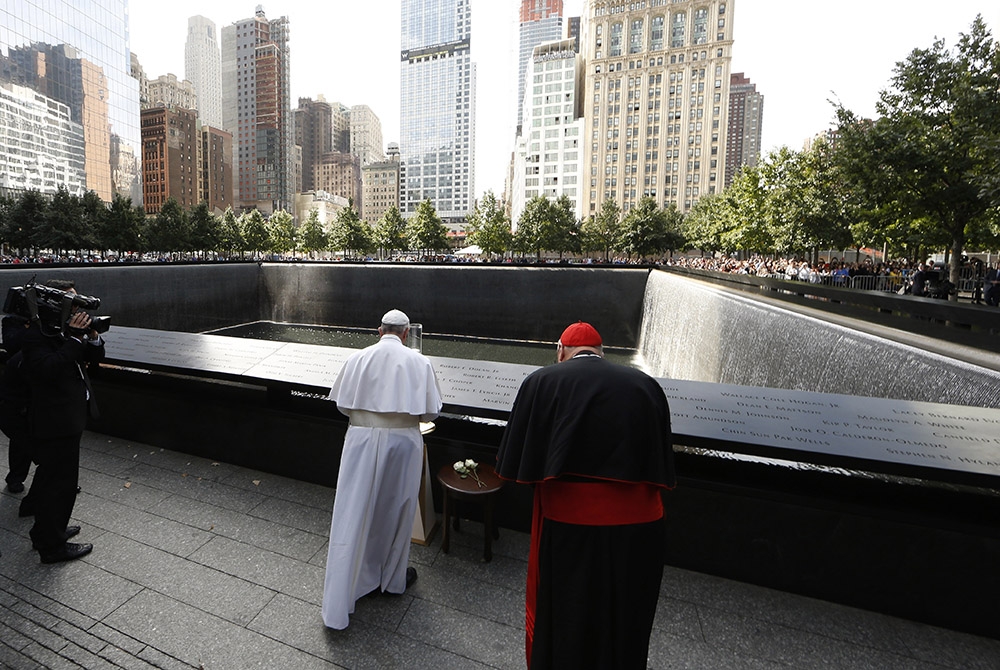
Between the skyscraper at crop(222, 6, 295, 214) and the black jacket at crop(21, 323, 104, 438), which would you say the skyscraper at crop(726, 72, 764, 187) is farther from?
the black jacket at crop(21, 323, 104, 438)

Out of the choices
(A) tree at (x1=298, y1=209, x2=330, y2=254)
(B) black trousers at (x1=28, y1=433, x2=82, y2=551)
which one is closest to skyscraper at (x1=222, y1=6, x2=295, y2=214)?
(A) tree at (x1=298, y1=209, x2=330, y2=254)

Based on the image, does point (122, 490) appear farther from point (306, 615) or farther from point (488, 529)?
point (488, 529)

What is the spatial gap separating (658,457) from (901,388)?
4.71 meters

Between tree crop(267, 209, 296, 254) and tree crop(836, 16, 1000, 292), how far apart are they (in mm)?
57431

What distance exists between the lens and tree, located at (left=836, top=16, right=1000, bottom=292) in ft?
39.8

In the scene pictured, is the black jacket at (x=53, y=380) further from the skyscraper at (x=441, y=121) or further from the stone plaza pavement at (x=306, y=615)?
the skyscraper at (x=441, y=121)

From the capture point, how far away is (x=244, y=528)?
12.7 feet

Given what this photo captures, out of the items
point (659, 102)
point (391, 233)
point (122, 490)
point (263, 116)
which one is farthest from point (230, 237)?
point (263, 116)

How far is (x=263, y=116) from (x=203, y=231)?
127640mm

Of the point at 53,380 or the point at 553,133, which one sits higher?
the point at 553,133

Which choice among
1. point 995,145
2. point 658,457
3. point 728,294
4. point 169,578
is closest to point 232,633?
point 169,578

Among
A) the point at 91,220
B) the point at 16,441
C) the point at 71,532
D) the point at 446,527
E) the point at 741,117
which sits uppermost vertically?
the point at 741,117

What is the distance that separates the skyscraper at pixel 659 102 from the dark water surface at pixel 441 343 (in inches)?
3169

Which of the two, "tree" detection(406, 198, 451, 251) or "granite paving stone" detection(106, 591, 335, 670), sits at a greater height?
"tree" detection(406, 198, 451, 251)
